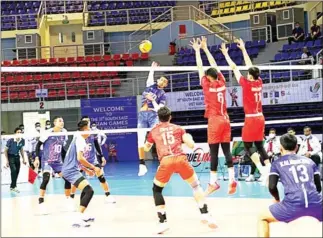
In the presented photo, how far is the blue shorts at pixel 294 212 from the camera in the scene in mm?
5312

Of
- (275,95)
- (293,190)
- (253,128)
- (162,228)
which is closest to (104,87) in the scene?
(275,95)

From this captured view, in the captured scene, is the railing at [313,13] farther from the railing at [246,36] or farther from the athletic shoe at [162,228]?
the athletic shoe at [162,228]

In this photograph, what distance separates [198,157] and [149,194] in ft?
→ 16.4

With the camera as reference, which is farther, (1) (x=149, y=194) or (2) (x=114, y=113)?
(2) (x=114, y=113)

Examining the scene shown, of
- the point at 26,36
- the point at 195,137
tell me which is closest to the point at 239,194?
the point at 195,137

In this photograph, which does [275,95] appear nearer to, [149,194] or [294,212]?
[149,194]

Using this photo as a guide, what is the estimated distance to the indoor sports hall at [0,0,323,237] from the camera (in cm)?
696

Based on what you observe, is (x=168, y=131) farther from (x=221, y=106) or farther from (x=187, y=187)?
(x=187, y=187)

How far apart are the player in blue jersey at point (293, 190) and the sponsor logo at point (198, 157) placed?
10.5 m

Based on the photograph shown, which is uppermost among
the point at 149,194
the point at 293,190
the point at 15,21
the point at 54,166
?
the point at 15,21

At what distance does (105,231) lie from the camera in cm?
693

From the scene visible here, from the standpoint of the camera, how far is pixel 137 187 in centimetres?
1298

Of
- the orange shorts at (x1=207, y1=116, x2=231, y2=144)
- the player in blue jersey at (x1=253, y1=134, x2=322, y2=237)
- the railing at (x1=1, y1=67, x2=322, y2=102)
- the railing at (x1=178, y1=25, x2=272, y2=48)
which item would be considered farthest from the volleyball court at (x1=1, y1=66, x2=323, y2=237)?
the railing at (x1=178, y1=25, x2=272, y2=48)

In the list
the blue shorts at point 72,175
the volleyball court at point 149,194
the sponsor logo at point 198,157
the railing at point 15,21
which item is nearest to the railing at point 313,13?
the volleyball court at point 149,194
